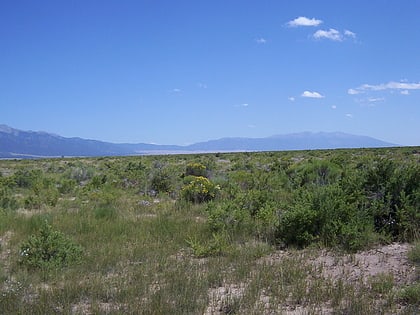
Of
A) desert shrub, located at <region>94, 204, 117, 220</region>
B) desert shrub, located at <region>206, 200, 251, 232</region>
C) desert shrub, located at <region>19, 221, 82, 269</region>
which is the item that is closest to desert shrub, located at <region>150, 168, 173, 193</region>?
desert shrub, located at <region>94, 204, 117, 220</region>

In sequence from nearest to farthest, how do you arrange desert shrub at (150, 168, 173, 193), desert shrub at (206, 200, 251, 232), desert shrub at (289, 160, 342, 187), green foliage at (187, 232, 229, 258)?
green foliage at (187, 232, 229, 258)
desert shrub at (206, 200, 251, 232)
desert shrub at (289, 160, 342, 187)
desert shrub at (150, 168, 173, 193)

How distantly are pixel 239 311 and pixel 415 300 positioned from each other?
205cm

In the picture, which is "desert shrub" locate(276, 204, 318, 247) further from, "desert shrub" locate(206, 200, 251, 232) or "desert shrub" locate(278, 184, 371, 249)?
"desert shrub" locate(206, 200, 251, 232)

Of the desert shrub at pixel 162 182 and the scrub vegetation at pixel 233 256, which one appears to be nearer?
the scrub vegetation at pixel 233 256

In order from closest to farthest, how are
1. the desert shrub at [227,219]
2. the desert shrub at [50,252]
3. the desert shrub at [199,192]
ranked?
1. the desert shrub at [50,252]
2. the desert shrub at [227,219]
3. the desert shrub at [199,192]

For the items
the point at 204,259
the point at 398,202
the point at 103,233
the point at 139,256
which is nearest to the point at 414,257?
the point at 398,202

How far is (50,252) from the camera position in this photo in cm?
677

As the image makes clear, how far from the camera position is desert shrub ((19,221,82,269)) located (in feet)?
21.3

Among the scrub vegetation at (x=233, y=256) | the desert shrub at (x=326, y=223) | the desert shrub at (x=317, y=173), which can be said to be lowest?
the scrub vegetation at (x=233, y=256)

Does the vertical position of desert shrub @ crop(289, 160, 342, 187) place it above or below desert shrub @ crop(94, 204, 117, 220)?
above

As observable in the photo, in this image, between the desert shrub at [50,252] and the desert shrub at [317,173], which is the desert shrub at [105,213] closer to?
the desert shrub at [50,252]

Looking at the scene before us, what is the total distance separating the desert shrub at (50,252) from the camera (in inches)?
256

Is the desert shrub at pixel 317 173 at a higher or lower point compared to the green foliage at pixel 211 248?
higher

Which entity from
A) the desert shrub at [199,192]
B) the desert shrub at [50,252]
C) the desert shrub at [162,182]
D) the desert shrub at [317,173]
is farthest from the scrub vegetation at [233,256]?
the desert shrub at [317,173]
